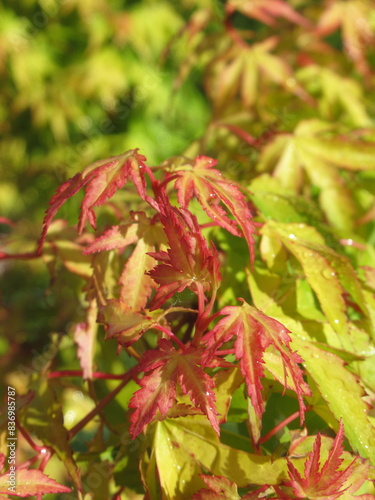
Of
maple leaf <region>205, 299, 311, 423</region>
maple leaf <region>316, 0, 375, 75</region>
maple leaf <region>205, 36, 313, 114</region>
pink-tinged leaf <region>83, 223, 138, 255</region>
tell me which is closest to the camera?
maple leaf <region>205, 299, 311, 423</region>

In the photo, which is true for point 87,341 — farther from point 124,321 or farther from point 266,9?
point 266,9

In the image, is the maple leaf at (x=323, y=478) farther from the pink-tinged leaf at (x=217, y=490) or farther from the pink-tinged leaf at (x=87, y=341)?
the pink-tinged leaf at (x=87, y=341)

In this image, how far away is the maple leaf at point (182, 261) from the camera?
514 mm

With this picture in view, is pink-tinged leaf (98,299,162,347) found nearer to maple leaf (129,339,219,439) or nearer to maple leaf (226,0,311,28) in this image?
maple leaf (129,339,219,439)

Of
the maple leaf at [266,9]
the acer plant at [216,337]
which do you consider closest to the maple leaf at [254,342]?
the acer plant at [216,337]

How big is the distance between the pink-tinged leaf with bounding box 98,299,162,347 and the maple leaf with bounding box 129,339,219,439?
0.08ft

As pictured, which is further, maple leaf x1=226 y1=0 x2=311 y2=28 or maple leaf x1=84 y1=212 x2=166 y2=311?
maple leaf x1=226 y1=0 x2=311 y2=28

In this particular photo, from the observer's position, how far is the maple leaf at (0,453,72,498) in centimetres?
55

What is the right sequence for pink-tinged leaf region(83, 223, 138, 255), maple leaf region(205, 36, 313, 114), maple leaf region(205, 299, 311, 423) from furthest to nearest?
maple leaf region(205, 36, 313, 114) < pink-tinged leaf region(83, 223, 138, 255) < maple leaf region(205, 299, 311, 423)

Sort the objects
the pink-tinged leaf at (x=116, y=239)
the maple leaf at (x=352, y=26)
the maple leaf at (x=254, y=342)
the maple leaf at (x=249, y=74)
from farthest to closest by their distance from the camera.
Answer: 1. the maple leaf at (x=352, y=26)
2. the maple leaf at (x=249, y=74)
3. the pink-tinged leaf at (x=116, y=239)
4. the maple leaf at (x=254, y=342)

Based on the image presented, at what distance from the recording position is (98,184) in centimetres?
58

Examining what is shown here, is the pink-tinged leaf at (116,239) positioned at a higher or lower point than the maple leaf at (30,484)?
higher

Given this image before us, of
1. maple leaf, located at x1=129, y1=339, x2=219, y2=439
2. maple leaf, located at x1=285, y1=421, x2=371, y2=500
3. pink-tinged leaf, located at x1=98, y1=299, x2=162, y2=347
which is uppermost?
pink-tinged leaf, located at x1=98, y1=299, x2=162, y2=347

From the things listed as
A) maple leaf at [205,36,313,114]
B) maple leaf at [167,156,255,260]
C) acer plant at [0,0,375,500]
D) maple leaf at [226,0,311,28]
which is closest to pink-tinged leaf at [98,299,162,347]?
acer plant at [0,0,375,500]
